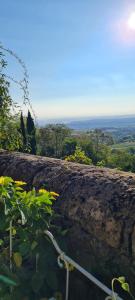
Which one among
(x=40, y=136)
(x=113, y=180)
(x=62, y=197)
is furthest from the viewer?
(x=40, y=136)

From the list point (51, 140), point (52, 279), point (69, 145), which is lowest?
point (69, 145)

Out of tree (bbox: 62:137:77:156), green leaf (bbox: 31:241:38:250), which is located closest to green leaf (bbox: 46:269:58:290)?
green leaf (bbox: 31:241:38:250)

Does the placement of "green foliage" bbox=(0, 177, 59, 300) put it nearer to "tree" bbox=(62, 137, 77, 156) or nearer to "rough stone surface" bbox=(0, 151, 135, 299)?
"rough stone surface" bbox=(0, 151, 135, 299)

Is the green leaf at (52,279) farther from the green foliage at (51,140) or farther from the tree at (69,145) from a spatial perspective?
the tree at (69,145)

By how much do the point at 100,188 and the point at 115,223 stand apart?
0.77 ft

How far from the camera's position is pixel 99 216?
160cm

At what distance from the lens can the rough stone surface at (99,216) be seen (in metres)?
1.48

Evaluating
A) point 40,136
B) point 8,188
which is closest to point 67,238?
point 8,188

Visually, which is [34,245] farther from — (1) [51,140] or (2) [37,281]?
(1) [51,140]

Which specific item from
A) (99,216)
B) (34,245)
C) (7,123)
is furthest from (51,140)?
(34,245)

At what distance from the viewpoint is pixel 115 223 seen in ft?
4.99

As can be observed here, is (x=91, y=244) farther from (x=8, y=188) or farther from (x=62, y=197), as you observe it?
(x=8, y=188)

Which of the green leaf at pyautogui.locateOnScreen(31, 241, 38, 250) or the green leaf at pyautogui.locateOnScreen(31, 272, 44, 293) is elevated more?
the green leaf at pyautogui.locateOnScreen(31, 241, 38, 250)

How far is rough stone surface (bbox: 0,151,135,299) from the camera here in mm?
1483
